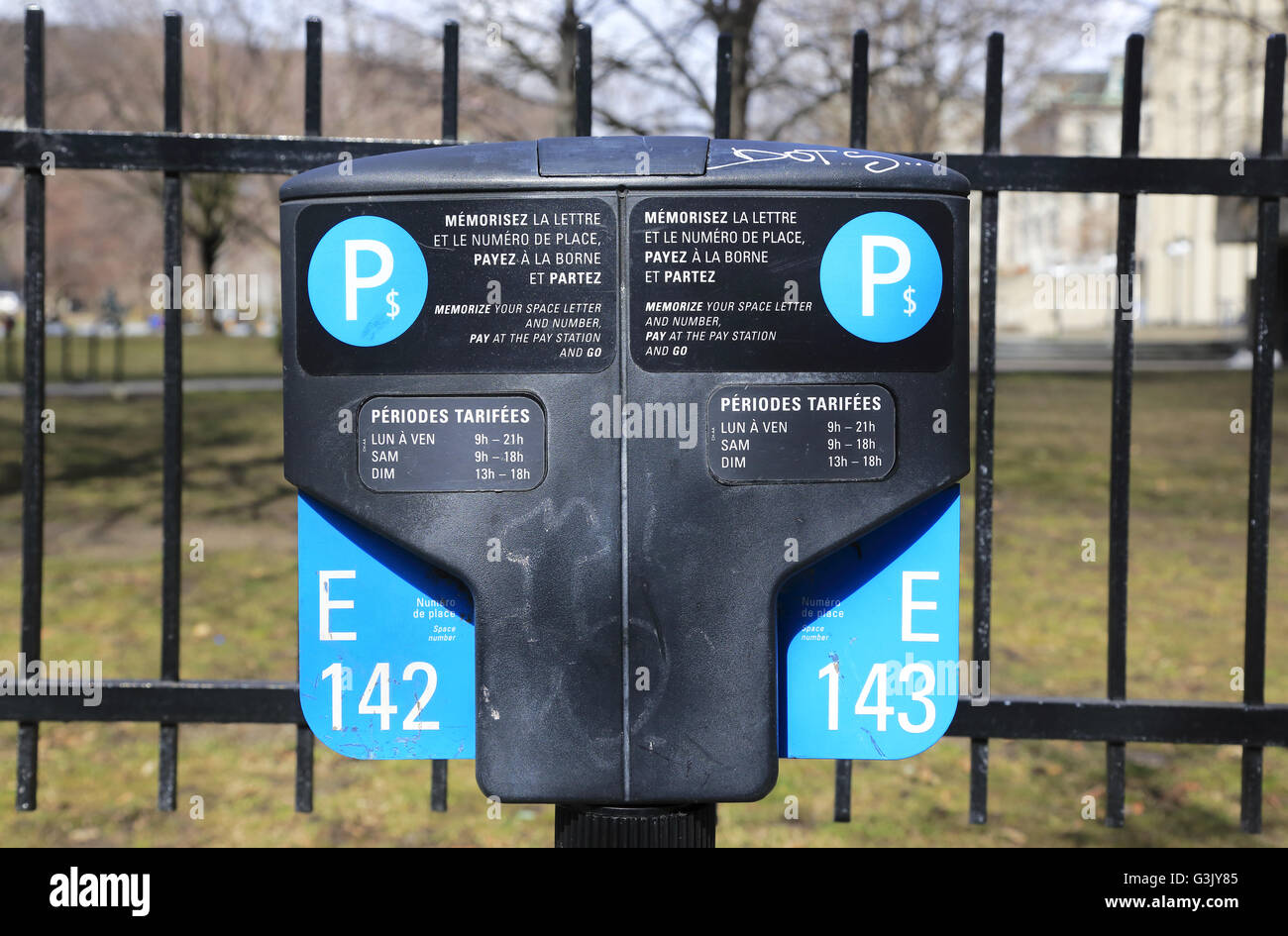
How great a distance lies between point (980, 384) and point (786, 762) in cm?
183

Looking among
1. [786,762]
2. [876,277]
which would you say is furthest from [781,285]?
[786,762]

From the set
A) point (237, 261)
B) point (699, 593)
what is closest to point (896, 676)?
point (699, 593)

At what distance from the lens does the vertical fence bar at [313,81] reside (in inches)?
98.8

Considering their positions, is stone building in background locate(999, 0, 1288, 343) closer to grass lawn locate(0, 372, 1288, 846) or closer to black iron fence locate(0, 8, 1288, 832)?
grass lawn locate(0, 372, 1288, 846)

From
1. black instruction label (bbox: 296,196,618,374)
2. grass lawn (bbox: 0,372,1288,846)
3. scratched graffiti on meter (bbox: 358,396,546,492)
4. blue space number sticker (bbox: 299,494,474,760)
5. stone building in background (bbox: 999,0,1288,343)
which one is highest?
stone building in background (bbox: 999,0,1288,343)

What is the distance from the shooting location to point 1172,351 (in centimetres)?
2572

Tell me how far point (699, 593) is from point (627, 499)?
162 millimetres

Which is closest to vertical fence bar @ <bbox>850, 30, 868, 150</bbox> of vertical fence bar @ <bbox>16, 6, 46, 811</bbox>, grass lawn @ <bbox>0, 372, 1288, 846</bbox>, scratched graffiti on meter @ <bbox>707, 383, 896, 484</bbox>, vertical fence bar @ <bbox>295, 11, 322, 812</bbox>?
scratched graffiti on meter @ <bbox>707, 383, 896, 484</bbox>

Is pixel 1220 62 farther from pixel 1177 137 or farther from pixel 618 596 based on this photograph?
pixel 1177 137

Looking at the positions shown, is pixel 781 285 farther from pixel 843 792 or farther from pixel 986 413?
pixel 843 792

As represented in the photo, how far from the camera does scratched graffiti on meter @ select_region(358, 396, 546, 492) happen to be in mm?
1688

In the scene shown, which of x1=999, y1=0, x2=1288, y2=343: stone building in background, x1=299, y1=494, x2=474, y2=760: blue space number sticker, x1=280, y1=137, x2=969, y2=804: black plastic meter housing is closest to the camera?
x1=280, y1=137, x2=969, y2=804: black plastic meter housing

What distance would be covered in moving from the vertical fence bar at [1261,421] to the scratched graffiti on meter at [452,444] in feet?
5.26

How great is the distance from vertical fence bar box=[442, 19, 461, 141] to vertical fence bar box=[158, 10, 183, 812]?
528mm
